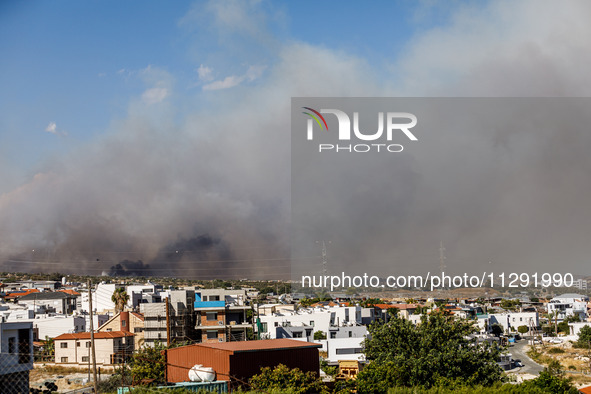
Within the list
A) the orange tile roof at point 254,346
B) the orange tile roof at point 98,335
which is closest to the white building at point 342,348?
the orange tile roof at point 98,335

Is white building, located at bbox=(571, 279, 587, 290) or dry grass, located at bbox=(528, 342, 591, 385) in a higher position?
white building, located at bbox=(571, 279, 587, 290)

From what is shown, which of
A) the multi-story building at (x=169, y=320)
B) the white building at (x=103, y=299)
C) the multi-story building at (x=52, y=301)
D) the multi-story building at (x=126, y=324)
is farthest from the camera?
the multi-story building at (x=52, y=301)

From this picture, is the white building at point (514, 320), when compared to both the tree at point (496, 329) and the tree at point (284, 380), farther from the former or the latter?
the tree at point (284, 380)

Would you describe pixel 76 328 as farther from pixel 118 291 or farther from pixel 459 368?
pixel 459 368

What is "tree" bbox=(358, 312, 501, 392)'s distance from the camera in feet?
42.2

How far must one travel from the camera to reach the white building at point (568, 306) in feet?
127

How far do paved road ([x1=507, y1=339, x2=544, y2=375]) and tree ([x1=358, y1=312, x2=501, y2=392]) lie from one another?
7701 millimetres

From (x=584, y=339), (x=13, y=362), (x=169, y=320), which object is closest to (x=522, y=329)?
(x=584, y=339)

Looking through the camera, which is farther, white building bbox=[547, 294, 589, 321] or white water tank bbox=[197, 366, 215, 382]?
white building bbox=[547, 294, 589, 321]

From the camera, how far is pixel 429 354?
13.5 meters

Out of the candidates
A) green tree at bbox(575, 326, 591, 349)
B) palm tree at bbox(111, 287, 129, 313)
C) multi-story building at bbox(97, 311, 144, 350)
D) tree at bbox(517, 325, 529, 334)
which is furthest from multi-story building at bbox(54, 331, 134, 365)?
tree at bbox(517, 325, 529, 334)

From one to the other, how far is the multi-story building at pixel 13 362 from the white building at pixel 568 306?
3536cm

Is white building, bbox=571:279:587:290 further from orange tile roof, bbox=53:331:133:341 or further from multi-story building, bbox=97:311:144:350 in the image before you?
orange tile roof, bbox=53:331:133:341

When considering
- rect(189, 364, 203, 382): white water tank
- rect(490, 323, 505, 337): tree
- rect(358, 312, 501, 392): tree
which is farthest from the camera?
rect(490, 323, 505, 337): tree
